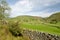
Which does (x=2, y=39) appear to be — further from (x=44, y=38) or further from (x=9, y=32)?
(x=44, y=38)

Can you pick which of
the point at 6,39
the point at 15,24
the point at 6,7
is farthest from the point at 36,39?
the point at 6,7

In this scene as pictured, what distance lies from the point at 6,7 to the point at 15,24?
25.3m

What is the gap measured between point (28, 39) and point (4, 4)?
2564cm

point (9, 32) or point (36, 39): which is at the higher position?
point (9, 32)

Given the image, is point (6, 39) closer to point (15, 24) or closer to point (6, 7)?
point (15, 24)

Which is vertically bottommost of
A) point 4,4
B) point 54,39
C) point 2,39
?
point 54,39

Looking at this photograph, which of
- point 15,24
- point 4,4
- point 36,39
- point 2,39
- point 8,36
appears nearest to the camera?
point 2,39

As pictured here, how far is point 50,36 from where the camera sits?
1075 inches

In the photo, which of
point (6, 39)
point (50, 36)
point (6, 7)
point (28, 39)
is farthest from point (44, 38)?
point (6, 7)

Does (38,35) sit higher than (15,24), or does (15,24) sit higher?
(15,24)

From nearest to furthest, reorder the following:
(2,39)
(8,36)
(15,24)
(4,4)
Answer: (2,39) < (8,36) < (15,24) < (4,4)

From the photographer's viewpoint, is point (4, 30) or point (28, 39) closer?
point (4, 30)

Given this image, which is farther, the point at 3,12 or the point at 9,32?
the point at 3,12

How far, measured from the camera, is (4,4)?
4803 centimetres
